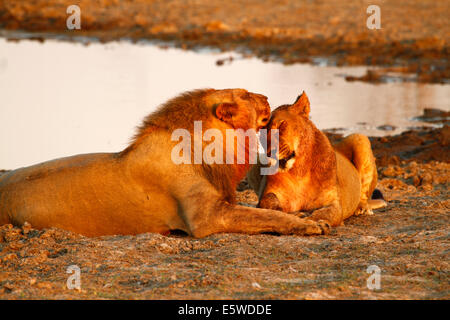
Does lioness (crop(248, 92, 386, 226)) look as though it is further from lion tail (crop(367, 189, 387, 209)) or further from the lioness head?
lion tail (crop(367, 189, 387, 209))

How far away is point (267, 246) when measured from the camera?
5.58m

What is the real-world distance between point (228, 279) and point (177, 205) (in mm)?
1412

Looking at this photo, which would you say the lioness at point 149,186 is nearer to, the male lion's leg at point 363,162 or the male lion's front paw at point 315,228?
the male lion's front paw at point 315,228

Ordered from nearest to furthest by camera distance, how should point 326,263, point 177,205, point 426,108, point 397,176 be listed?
point 326,263, point 177,205, point 397,176, point 426,108

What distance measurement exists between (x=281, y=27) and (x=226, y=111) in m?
17.1

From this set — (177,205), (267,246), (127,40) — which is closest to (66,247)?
(177,205)

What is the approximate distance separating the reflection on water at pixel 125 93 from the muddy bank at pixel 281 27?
3.99ft

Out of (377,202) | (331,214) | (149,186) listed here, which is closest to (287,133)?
(331,214)

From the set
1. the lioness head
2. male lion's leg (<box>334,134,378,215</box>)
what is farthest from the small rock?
male lion's leg (<box>334,134,378,215</box>)

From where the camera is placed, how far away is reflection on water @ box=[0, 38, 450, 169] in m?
12.1

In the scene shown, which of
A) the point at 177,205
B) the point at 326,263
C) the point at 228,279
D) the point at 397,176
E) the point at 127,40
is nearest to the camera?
the point at 228,279

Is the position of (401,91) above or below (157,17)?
below
